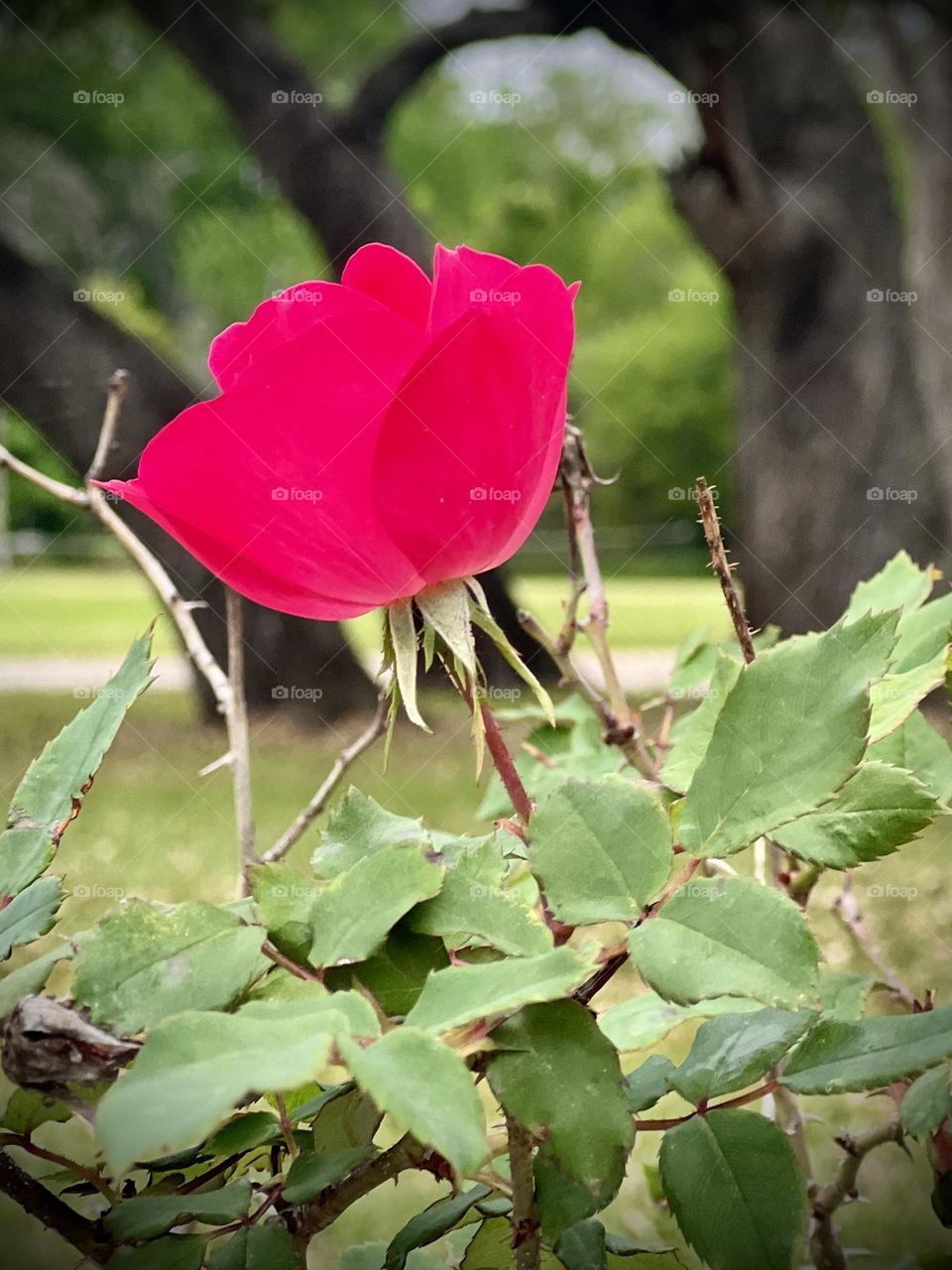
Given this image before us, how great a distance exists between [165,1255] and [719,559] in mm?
124

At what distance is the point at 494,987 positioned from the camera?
127 millimetres

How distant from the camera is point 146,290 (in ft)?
15.0

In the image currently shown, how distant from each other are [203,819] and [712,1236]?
179 centimetres

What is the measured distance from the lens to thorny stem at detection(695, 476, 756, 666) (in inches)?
6.9

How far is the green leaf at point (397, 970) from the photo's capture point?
15cm

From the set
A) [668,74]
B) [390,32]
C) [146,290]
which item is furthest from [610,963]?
[146,290]

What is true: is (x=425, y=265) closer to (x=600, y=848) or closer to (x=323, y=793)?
(x=323, y=793)

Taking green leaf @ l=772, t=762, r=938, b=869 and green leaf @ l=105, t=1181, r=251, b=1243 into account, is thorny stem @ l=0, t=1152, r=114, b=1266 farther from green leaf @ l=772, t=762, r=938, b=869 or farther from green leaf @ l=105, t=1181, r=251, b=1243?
green leaf @ l=772, t=762, r=938, b=869

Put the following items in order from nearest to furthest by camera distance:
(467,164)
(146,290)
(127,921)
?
1. (127,921)
2. (146,290)
3. (467,164)

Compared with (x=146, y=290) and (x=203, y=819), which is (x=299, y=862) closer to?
(x=203, y=819)

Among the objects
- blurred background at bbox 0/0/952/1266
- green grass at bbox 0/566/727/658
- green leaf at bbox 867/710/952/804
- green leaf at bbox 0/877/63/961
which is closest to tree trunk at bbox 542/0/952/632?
blurred background at bbox 0/0/952/1266

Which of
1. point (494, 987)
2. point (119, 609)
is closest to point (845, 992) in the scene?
point (494, 987)

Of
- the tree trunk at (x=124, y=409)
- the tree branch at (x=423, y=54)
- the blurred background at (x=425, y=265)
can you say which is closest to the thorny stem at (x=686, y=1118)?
the blurred background at (x=425, y=265)

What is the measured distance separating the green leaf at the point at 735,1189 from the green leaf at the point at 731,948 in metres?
0.03
